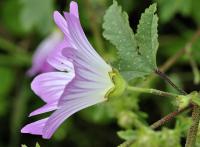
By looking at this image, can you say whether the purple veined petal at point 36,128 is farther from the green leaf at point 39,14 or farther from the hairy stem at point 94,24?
the green leaf at point 39,14

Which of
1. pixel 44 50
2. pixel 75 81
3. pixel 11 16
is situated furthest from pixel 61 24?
pixel 11 16

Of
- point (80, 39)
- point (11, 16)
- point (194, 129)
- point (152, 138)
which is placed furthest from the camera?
point (11, 16)

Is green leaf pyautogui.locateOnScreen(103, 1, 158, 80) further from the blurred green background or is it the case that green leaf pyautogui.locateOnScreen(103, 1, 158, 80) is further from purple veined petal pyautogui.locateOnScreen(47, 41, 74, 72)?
the blurred green background

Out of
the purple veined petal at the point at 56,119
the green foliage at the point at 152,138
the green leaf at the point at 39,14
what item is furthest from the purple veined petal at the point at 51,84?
the green leaf at the point at 39,14

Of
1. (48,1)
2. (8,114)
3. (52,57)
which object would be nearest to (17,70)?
(8,114)

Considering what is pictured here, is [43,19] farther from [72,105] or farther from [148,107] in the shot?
[72,105]

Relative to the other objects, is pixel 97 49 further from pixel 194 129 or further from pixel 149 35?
pixel 194 129
